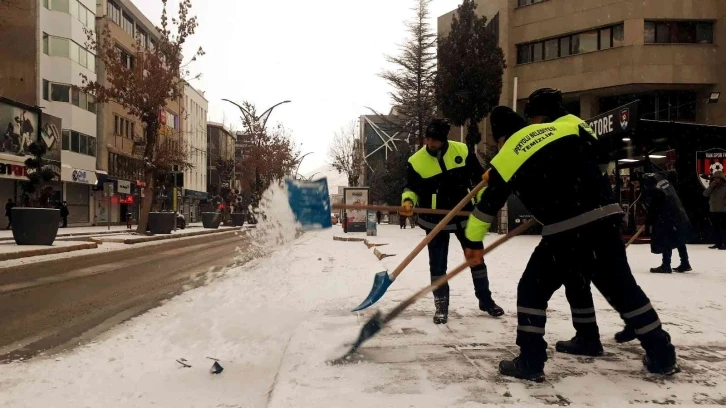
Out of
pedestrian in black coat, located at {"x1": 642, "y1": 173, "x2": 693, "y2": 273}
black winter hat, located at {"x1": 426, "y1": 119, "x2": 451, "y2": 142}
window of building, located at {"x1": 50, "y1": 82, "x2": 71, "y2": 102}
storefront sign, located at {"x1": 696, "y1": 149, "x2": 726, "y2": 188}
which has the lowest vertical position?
pedestrian in black coat, located at {"x1": 642, "y1": 173, "x2": 693, "y2": 273}

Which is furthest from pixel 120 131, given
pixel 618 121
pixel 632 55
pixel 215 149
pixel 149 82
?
pixel 618 121

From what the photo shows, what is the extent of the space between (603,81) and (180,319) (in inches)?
1115

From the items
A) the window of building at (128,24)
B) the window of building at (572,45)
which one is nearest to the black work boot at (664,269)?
the window of building at (572,45)

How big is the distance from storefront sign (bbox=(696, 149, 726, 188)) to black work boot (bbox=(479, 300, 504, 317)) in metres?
11.4

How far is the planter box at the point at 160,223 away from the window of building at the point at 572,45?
20.6 metres

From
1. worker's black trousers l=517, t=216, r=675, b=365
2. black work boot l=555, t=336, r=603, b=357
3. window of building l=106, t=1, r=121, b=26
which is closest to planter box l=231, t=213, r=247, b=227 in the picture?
window of building l=106, t=1, r=121, b=26

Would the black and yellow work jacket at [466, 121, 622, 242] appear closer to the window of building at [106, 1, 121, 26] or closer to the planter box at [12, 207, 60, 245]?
the planter box at [12, 207, 60, 245]

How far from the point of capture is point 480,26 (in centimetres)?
2367

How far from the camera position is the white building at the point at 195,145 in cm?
7169

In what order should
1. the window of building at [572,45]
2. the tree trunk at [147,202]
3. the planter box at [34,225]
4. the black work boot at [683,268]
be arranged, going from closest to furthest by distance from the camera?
the black work boot at [683,268] < the planter box at [34,225] < the tree trunk at [147,202] < the window of building at [572,45]

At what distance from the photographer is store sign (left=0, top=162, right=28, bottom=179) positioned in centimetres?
2983

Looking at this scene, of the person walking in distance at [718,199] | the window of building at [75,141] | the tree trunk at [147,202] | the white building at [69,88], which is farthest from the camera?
the window of building at [75,141]

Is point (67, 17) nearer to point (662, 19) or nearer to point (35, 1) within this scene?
point (35, 1)

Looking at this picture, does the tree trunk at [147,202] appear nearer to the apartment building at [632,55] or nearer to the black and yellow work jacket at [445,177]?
the apartment building at [632,55]
